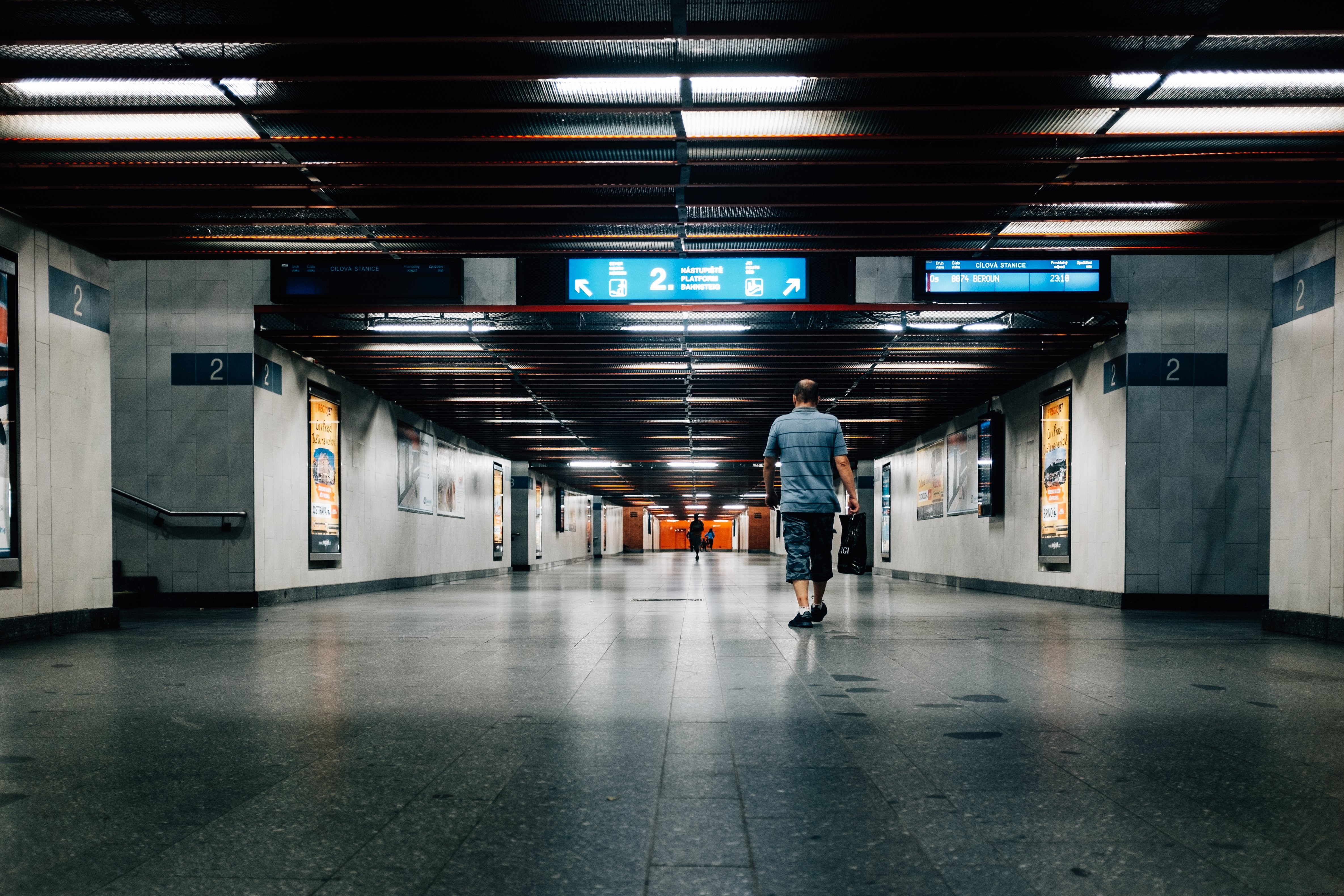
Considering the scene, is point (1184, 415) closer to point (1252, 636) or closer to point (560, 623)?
point (1252, 636)

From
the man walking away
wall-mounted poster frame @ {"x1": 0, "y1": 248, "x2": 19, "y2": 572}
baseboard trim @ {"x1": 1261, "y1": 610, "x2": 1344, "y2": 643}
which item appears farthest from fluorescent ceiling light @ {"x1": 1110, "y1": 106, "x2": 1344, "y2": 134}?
wall-mounted poster frame @ {"x1": 0, "y1": 248, "x2": 19, "y2": 572}

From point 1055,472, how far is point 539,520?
22.7 meters

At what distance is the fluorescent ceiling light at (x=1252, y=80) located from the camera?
568 centimetres

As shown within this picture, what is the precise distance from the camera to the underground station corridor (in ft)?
8.75

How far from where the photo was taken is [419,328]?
1223 centimetres

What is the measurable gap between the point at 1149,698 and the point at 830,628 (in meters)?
3.89

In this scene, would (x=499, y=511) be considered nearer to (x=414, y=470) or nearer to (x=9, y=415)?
(x=414, y=470)

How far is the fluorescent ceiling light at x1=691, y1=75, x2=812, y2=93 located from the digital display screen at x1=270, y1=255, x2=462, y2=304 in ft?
13.4

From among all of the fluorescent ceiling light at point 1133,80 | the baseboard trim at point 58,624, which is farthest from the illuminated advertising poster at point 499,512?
the fluorescent ceiling light at point 1133,80

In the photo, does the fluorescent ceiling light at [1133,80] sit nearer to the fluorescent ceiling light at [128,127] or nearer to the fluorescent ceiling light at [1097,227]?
the fluorescent ceiling light at [1097,227]

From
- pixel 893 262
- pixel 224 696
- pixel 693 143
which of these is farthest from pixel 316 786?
pixel 893 262

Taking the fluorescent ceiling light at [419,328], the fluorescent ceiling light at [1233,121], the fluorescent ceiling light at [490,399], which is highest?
the fluorescent ceiling light at [1233,121]

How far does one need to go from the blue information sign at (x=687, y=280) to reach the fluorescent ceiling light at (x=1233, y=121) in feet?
11.3

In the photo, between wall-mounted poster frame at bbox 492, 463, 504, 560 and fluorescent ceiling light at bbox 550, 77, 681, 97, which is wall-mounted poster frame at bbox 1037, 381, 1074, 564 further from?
wall-mounted poster frame at bbox 492, 463, 504, 560
